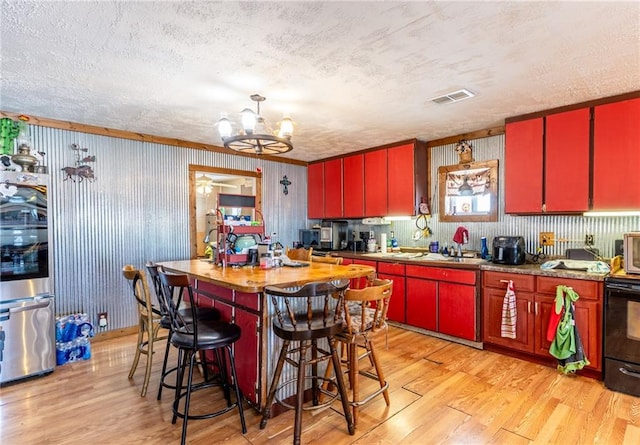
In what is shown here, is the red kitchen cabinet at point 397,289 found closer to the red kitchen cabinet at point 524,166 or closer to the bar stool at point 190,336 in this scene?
the red kitchen cabinet at point 524,166

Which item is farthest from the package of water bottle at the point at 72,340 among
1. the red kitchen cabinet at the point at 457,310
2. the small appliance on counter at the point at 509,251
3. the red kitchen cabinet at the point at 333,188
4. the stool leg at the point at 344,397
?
the small appliance on counter at the point at 509,251

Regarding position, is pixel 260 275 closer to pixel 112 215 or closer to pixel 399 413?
pixel 399 413

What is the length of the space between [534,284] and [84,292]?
4.75 m

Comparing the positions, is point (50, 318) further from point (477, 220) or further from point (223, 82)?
point (477, 220)

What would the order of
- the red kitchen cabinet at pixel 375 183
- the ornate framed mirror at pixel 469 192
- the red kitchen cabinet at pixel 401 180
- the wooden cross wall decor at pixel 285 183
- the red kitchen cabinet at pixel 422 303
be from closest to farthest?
1. the red kitchen cabinet at pixel 422 303
2. the ornate framed mirror at pixel 469 192
3. the red kitchen cabinet at pixel 401 180
4. the red kitchen cabinet at pixel 375 183
5. the wooden cross wall decor at pixel 285 183

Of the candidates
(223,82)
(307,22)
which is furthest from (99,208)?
(307,22)

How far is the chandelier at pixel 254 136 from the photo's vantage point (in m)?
2.57

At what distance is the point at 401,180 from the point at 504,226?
1.40 metres

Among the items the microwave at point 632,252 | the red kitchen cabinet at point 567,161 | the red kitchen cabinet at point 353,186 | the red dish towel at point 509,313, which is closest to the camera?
the microwave at point 632,252

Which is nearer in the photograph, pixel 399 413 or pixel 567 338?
pixel 399 413

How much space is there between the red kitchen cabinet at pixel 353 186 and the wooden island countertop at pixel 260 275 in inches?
99.7

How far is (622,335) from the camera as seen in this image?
2.71 meters

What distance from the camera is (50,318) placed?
10.2 feet

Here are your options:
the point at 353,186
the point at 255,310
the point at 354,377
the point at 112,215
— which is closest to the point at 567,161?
the point at 353,186
